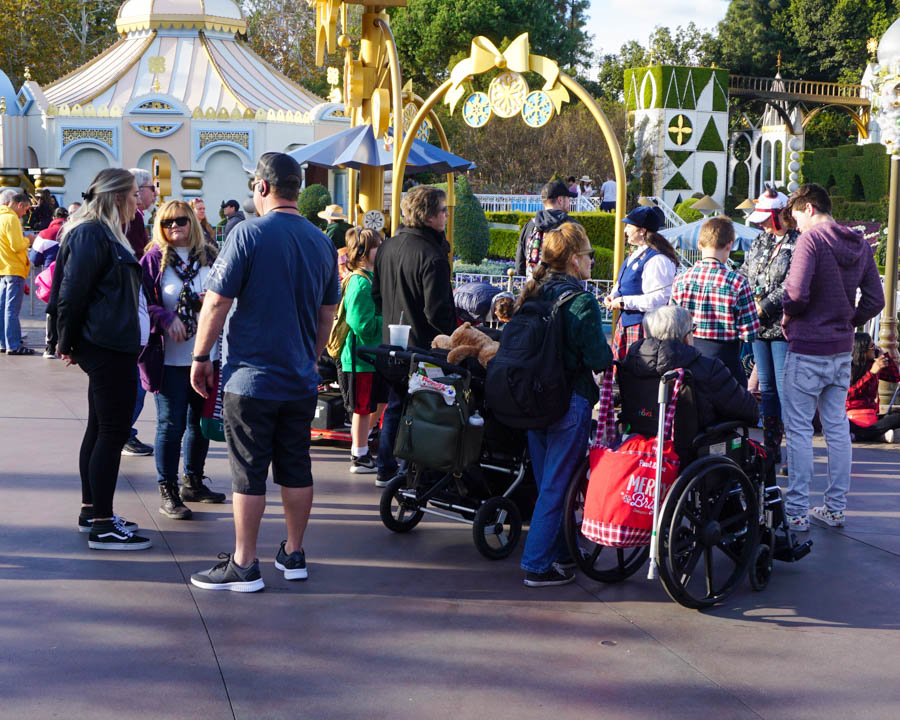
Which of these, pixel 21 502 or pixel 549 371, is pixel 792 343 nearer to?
pixel 549 371

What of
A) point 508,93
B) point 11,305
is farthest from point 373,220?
point 11,305

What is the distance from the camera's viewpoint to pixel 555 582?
15.9 ft

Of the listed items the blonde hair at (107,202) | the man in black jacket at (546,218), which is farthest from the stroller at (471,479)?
the man in black jacket at (546,218)

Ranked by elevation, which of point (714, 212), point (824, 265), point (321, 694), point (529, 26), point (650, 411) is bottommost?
point (321, 694)

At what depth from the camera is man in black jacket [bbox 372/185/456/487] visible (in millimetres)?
6004

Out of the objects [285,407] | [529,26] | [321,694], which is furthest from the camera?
[529,26]

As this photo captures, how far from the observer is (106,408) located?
16.6ft

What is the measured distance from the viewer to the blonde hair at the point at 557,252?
4.77 metres

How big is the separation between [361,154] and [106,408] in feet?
18.3

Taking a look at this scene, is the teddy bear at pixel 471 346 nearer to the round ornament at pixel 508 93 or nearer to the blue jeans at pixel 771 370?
the blue jeans at pixel 771 370

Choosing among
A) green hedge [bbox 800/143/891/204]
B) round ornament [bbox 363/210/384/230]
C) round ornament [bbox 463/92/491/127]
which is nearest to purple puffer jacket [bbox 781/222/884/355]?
round ornament [bbox 463/92/491/127]

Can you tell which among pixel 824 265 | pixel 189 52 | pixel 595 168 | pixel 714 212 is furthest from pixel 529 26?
pixel 824 265

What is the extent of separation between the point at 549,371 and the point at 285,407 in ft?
3.82

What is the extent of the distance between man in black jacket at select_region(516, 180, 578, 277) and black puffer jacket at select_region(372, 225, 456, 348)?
117cm
